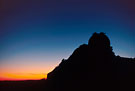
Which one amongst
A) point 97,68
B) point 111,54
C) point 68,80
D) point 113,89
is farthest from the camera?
point 68,80

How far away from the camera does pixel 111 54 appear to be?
16906 millimetres

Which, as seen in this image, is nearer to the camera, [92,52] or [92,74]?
[92,74]

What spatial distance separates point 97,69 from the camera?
51.2 ft

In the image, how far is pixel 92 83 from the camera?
48.8 feet

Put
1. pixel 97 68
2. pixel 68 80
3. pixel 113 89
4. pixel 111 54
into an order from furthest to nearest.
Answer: pixel 68 80
pixel 111 54
pixel 97 68
pixel 113 89

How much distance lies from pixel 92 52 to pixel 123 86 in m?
6.34

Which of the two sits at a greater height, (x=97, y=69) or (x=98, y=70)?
(x=97, y=69)

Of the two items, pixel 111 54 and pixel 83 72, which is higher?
pixel 111 54

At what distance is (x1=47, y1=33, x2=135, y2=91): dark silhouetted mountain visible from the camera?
49.4 ft

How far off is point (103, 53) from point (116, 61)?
110 inches

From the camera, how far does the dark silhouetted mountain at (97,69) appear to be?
15.0m

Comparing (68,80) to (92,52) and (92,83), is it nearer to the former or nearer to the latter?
(92,83)

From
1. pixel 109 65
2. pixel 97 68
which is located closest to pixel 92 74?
pixel 97 68

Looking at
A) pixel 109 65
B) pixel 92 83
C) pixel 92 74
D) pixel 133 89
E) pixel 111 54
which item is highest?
pixel 111 54
